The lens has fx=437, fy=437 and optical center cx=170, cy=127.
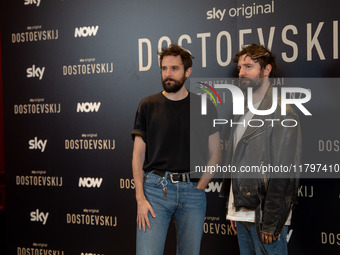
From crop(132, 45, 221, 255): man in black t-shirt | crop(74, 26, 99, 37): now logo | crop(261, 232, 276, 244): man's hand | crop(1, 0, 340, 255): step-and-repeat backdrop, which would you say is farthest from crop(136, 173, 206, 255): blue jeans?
crop(74, 26, 99, 37): now logo

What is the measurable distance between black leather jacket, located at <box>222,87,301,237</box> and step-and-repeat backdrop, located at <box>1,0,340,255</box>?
839mm

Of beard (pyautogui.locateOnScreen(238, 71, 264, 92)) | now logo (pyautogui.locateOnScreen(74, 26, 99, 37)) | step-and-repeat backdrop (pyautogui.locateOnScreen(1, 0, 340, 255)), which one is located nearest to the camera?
beard (pyautogui.locateOnScreen(238, 71, 264, 92))

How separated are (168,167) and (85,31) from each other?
5.82 ft

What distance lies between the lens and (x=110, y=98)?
371 centimetres

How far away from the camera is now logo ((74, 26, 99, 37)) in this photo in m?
3.76

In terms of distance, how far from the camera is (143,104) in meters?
2.70

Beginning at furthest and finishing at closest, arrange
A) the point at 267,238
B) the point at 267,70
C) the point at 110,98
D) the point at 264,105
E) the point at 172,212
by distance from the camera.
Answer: the point at 110,98 < the point at 172,212 < the point at 267,70 < the point at 264,105 < the point at 267,238

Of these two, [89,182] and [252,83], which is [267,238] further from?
[89,182]

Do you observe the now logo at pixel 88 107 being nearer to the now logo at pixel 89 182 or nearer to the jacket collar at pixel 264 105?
the now logo at pixel 89 182

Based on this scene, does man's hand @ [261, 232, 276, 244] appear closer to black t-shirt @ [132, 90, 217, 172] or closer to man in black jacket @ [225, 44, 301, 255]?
man in black jacket @ [225, 44, 301, 255]

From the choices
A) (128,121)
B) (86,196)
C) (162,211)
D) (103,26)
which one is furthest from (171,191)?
(103,26)

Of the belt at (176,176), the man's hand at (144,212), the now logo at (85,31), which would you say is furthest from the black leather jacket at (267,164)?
the now logo at (85,31)

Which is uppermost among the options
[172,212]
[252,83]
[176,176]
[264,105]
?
[252,83]

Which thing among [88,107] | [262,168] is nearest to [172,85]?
[262,168]
